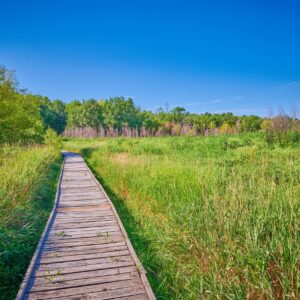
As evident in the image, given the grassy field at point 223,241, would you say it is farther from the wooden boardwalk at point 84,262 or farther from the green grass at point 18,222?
the green grass at point 18,222

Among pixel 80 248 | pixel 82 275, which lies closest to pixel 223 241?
pixel 82 275

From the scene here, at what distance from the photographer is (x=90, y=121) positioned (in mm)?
49500

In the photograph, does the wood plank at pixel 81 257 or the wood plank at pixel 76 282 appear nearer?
the wood plank at pixel 76 282

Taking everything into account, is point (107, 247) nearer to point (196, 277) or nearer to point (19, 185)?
point (196, 277)

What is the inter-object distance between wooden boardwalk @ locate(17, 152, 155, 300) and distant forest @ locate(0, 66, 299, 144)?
38.0ft

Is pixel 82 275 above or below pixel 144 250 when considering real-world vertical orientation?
above

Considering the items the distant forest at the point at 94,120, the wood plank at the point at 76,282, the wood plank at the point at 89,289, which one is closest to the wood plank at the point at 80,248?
the wood plank at the point at 76,282

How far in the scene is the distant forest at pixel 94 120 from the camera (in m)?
15.5

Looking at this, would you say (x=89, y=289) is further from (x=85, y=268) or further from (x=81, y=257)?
(x=81, y=257)

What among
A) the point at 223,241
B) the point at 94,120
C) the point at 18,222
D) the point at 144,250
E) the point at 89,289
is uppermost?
the point at 94,120

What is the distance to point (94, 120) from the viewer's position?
49594mm

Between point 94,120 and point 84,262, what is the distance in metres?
47.5

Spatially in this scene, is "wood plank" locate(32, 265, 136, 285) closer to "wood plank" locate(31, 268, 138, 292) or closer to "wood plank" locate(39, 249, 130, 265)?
"wood plank" locate(31, 268, 138, 292)

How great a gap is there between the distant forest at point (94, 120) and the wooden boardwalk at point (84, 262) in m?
11.6
